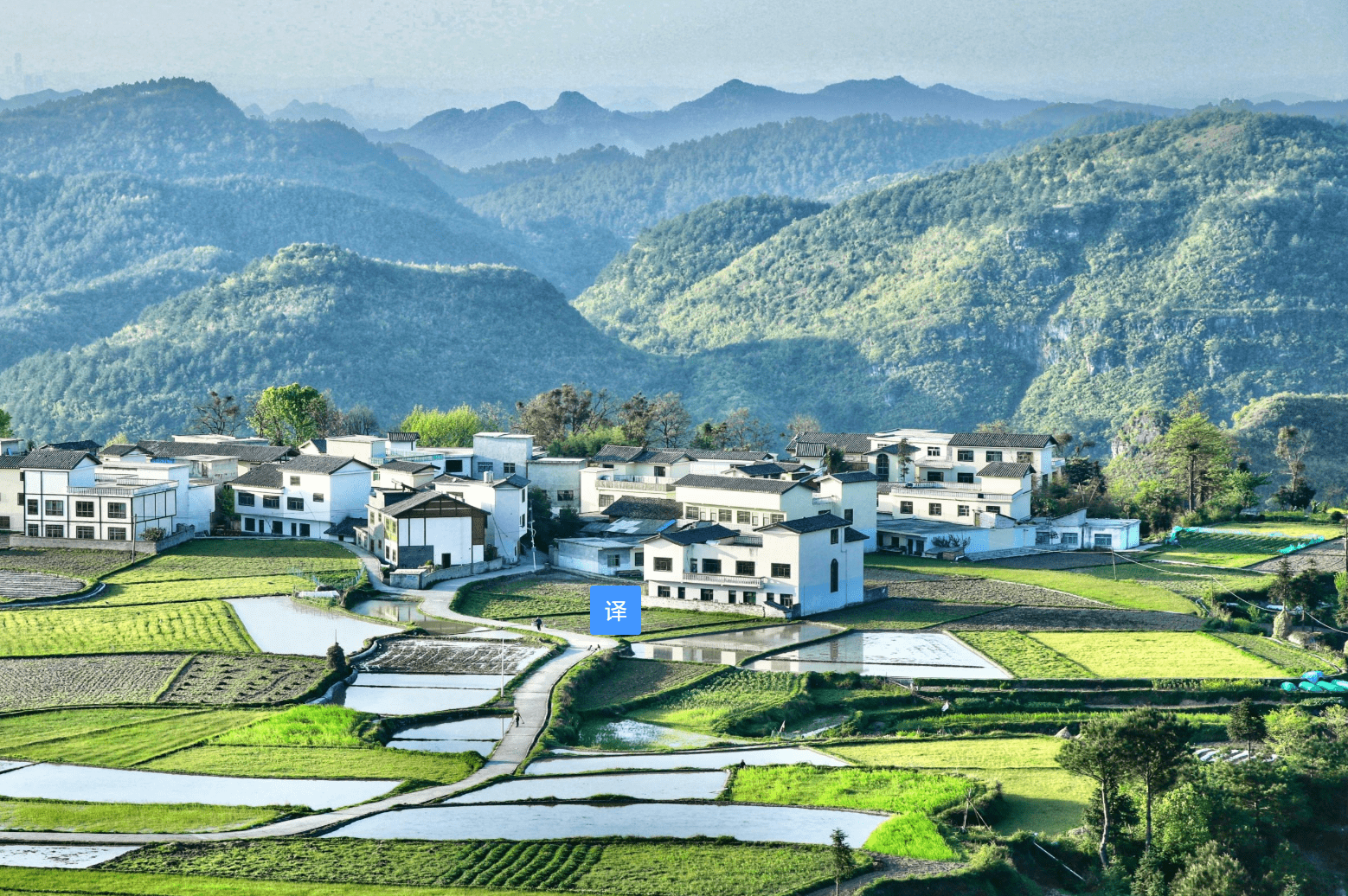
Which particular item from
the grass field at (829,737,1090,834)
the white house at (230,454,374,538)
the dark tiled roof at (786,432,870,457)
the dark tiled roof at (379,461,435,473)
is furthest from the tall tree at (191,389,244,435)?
the grass field at (829,737,1090,834)

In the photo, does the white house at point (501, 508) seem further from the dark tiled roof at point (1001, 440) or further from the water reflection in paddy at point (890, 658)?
the dark tiled roof at point (1001, 440)

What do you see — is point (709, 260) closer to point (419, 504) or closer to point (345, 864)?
point (419, 504)

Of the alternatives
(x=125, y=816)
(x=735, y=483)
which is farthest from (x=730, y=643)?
(x=125, y=816)

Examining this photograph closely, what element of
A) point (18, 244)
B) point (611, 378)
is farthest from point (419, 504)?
point (18, 244)

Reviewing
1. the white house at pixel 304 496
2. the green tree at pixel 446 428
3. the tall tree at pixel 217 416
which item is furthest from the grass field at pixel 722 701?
the tall tree at pixel 217 416

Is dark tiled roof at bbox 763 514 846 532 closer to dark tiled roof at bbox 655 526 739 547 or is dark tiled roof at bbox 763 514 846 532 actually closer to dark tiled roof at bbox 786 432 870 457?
dark tiled roof at bbox 655 526 739 547

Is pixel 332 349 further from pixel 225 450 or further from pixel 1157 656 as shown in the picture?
pixel 1157 656
